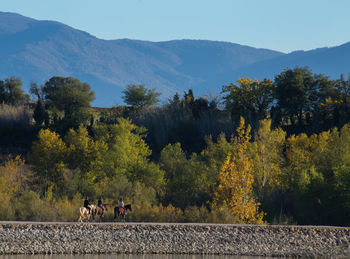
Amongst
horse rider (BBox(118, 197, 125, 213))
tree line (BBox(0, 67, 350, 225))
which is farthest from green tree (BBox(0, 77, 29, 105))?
horse rider (BBox(118, 197, 125, 213))

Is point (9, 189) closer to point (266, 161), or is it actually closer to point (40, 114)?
point (266, 161)

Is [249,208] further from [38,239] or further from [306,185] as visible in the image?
[38,239]

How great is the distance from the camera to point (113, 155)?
147ft

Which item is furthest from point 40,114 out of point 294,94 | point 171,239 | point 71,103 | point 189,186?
point 171,239

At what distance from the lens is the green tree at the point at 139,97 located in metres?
83.2

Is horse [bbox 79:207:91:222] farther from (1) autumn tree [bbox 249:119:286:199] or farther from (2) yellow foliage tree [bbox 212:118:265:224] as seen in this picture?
(1) autumn tree [bbox 249:119:286:199]

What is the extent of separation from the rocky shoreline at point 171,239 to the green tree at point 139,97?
182ft

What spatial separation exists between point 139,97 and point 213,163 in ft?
141

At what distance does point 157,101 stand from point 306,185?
49.9 meters

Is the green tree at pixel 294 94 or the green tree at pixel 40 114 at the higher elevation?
the green tree at pixel 294 94

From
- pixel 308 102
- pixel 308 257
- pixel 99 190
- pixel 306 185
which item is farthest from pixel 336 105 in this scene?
pixel 308 257

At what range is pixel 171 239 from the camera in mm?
28516

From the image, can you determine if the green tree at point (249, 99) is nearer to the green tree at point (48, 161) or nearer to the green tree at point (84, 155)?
the green tree at point (84, 155)

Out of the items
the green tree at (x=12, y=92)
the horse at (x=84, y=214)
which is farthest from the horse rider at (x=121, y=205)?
the green tree at (x=12, y=92)
